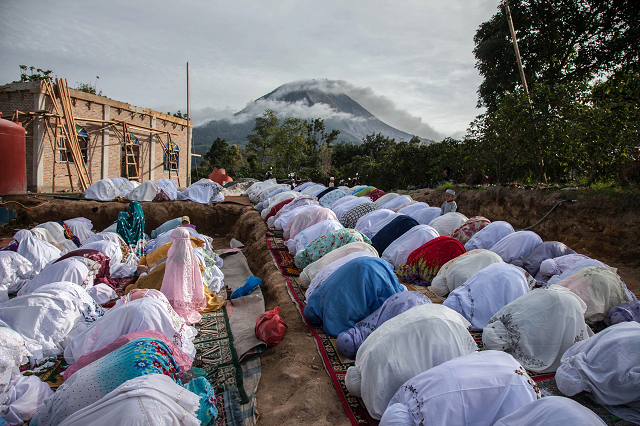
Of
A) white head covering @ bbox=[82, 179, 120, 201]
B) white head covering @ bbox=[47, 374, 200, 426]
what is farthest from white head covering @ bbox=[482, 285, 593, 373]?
white head covering @ bbox=[82, 179, 120, 201]

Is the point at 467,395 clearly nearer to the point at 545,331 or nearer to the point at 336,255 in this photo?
the point at 545,331

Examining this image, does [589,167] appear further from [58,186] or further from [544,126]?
[58,186]

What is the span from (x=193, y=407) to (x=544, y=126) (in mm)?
10037

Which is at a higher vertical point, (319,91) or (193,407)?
(319,91)

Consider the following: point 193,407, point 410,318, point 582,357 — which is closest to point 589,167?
point 582,357

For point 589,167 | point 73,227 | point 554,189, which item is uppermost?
point 589,167

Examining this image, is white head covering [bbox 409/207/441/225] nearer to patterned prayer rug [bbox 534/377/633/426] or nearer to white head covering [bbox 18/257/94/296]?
patterned prayer rug [bbox 534/377/633/426]

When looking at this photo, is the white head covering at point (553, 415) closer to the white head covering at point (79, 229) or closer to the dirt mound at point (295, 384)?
the dirt mound at point (295, 384)

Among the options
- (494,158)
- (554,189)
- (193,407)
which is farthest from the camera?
(494,158)

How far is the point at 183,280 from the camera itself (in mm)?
5008

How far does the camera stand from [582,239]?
24.2 ft

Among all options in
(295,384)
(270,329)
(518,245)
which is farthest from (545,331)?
(518,245)

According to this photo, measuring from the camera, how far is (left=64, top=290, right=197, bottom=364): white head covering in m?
3.45

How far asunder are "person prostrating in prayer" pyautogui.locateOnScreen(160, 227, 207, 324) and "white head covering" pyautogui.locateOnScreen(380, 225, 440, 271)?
3.01m
